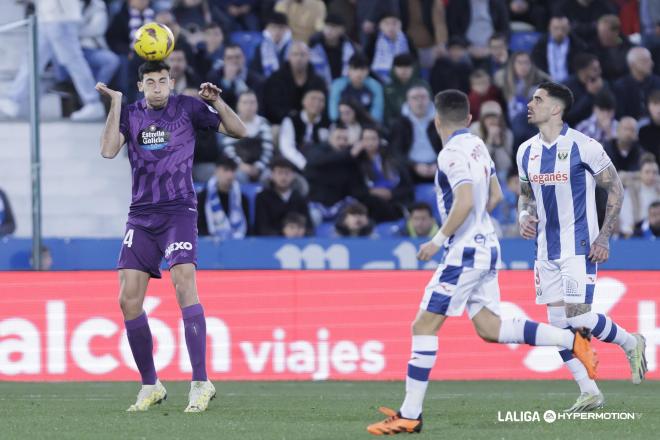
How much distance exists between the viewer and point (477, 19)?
1917 cm

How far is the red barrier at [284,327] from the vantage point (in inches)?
512

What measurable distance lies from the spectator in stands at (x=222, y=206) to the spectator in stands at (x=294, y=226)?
604mm

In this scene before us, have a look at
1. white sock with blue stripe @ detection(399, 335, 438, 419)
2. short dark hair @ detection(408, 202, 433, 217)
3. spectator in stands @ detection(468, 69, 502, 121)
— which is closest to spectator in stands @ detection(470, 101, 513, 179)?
spectator in stands @ detection(468, 69, 502, 121)

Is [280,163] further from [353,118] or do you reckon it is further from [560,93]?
[560,93]

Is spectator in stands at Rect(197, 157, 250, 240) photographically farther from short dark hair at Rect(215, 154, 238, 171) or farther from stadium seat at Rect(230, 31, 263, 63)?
stadium seat at Rect(230, 31, 263, 63)

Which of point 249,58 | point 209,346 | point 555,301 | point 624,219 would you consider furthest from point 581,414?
point 249,58

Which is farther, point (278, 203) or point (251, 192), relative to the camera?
point (251, 192)

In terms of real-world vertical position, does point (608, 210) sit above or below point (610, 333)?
above

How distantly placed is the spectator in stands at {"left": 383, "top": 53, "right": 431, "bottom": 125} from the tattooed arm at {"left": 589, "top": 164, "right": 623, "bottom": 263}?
7945 mm

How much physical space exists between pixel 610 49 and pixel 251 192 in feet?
17.9

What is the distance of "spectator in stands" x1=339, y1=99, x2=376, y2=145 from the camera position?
55.0 ft

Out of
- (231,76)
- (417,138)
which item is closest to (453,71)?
(417,138)

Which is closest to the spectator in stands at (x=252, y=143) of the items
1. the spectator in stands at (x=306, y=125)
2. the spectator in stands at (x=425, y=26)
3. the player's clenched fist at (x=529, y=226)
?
the spectator in stands at (x=306, y=125)

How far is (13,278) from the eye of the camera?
13188mm
